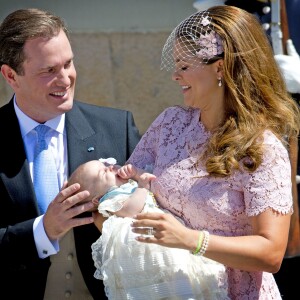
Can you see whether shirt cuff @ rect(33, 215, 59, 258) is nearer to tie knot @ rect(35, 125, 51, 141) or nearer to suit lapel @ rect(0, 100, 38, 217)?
suit lapel @ rect(0, 100, 38, 217)

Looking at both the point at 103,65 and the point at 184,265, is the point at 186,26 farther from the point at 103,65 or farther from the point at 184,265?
the point at 103,65

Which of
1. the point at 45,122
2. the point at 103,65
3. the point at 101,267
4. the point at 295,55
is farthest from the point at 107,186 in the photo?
the point at 103,65

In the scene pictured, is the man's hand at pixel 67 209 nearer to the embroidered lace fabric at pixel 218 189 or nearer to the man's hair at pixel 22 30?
the embroidered lace fabric at pixel 218 189

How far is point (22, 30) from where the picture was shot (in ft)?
11.8

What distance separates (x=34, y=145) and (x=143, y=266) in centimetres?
91

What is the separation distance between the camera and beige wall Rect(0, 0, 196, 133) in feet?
19.6

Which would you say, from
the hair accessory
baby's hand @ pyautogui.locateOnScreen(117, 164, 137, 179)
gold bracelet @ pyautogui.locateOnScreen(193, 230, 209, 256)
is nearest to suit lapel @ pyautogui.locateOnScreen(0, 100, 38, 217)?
the hair accessory

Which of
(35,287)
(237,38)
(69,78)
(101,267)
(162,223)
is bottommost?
(35,287)

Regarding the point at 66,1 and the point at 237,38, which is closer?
the point at 237,38

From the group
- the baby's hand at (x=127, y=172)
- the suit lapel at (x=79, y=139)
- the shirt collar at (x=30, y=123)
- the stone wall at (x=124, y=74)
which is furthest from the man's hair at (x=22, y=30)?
the stone wall at (x=124, y=74)

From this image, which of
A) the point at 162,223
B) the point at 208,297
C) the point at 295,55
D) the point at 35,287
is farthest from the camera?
the point at 295,55

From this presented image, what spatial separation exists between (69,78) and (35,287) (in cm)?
81

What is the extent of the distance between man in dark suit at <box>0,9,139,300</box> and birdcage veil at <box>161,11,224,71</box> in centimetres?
63

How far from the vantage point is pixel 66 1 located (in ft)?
19.6
